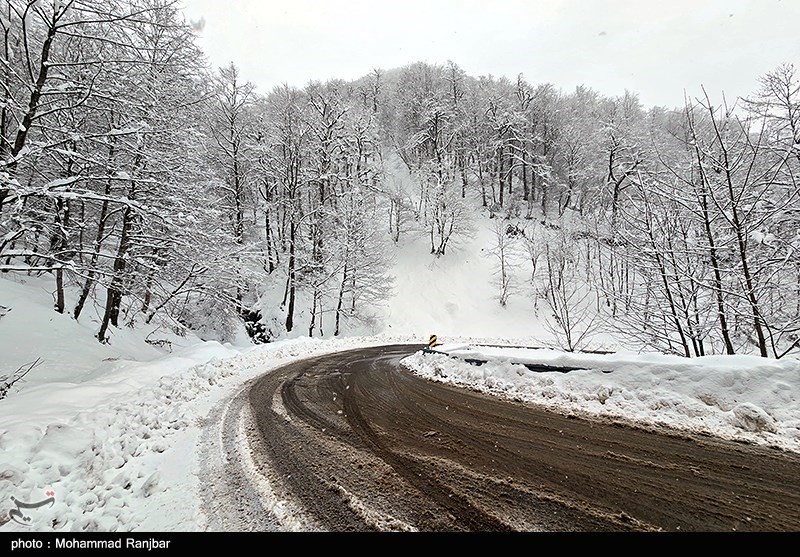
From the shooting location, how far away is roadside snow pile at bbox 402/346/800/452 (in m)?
4.20

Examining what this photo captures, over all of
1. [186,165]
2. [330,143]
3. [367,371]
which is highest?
[330,143]

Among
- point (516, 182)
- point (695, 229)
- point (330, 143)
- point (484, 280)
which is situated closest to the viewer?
point (695, 229)

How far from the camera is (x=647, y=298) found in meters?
9.52

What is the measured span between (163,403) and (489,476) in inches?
243

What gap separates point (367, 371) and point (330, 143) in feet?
76.5

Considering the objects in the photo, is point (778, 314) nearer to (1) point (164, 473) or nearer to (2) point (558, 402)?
(2) point (558, 402)

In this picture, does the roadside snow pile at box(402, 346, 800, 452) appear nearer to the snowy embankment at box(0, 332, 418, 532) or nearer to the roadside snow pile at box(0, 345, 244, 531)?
the snowy embankment at box(0, 332, 418, 532)

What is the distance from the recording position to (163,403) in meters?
6.45

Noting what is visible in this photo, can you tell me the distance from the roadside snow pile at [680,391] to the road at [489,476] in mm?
464

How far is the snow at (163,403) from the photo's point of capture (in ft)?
10.8

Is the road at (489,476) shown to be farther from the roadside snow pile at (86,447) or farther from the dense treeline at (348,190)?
the dense treeline at (348,190)

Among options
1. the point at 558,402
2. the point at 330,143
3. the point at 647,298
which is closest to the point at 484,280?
the point at 330,143

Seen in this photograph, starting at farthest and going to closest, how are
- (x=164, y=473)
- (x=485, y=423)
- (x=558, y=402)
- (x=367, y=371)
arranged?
(x=367, y=371)
(x=558, y=402)
(x=485, y=423)
(x=164, y=473)
